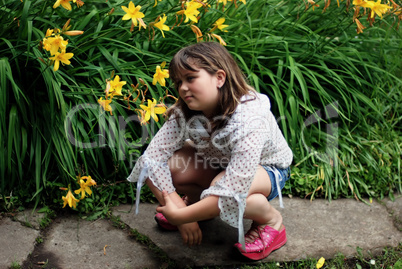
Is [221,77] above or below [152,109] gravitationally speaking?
above

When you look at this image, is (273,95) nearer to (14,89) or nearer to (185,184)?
(185,184)

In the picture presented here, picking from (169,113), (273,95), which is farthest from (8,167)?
(273,95)

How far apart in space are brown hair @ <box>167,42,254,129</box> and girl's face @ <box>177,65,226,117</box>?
2 centimetres

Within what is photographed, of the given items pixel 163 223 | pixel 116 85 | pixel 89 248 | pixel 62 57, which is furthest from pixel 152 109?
pixel 89 248

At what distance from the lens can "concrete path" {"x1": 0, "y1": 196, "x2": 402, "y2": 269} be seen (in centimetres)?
204

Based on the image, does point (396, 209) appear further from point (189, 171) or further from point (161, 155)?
point (161, 155)

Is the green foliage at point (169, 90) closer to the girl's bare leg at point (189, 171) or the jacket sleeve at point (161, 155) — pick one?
the jacket sleeve at point (161, 155)

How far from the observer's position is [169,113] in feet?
7.00

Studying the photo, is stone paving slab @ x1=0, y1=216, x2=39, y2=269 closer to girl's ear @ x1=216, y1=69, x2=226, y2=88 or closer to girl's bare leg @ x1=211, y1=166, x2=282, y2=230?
girl's bare leg @ x1=211, y1=166, x2=282, y2=230

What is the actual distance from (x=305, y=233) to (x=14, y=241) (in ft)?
4.16

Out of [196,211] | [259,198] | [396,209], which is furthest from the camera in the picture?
[396,209]

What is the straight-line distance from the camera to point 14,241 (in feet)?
6.91

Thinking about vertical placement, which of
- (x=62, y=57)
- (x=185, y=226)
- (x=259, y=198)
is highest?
(x=62, y=57)

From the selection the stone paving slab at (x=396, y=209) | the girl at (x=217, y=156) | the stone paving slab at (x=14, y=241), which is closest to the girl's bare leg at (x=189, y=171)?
the girl at (x=217, y=156)
